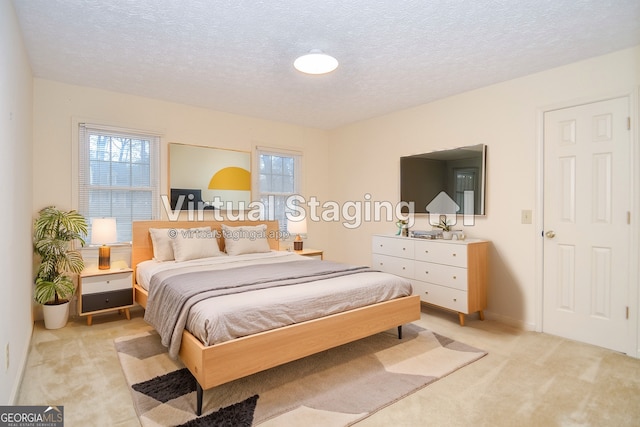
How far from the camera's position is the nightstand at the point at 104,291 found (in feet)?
10.7

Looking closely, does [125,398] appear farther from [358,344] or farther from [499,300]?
[499,300]

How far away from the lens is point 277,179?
502cm

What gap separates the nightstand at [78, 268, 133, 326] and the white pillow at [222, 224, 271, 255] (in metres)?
1.07

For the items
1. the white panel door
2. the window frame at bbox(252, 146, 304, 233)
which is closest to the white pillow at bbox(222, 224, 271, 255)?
the window frame at bbox(252, 146, 304, 233)

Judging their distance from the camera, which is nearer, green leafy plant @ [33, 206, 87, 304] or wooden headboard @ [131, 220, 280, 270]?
green leafy plant @ [33, 206, 87, 304]

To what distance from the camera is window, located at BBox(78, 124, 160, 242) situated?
361 centimetres

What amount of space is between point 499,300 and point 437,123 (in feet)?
6.88

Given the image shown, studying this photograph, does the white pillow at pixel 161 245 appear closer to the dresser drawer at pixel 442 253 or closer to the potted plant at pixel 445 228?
the dresser drawer at pixel 442 253

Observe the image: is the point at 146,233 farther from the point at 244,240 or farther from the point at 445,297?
the point at 445,297

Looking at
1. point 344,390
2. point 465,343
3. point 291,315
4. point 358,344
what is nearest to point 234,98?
point 291,315

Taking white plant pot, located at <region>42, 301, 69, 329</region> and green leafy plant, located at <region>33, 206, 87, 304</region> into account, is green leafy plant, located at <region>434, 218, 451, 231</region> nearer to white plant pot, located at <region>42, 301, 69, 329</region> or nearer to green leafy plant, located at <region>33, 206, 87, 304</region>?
green leafy plant, located at <region>33, 206, 87, 304</region>

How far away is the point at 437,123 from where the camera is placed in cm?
399

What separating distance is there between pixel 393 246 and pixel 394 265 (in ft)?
0.74

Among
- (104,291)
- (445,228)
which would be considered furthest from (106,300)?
(445,228)
